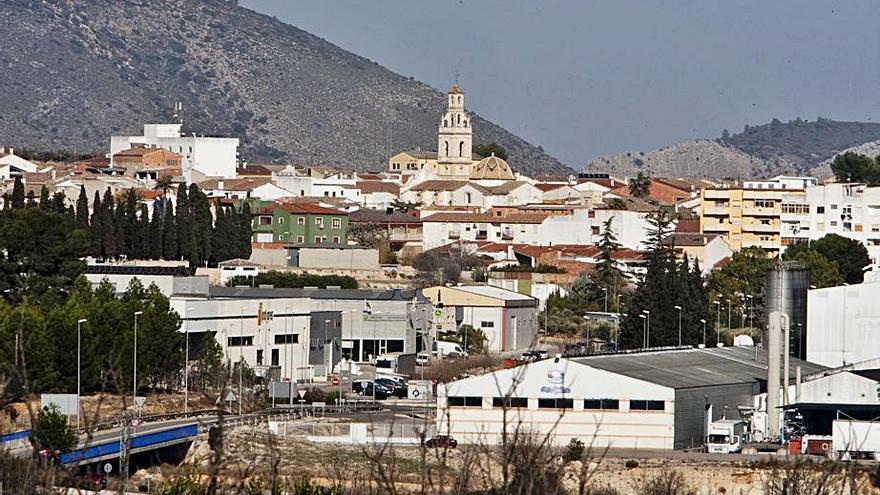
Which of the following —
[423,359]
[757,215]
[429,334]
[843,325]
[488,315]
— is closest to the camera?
[843,325]

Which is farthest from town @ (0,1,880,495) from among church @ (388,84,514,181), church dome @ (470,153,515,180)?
church @ (388,84,514,181)

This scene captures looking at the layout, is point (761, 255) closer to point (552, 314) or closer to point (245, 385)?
point (552, 314)

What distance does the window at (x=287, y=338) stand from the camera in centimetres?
6322

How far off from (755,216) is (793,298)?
115ft

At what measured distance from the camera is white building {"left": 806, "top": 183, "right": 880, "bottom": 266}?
309 ft

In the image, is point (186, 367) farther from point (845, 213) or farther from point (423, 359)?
point (845, 213)

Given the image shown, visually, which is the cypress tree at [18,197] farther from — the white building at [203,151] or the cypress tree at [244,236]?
the white building at [203,151]

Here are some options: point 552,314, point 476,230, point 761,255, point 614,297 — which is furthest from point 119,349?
point 476,230

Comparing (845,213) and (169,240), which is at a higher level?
(845,213)

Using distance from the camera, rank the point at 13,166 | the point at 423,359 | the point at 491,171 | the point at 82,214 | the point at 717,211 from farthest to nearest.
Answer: the point at 491,171 → the point at 13,166 → the point at 717,211 → the point at 82,214 → the point at 423,359

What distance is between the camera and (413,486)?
40031 mm

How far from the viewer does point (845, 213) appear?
94750mm

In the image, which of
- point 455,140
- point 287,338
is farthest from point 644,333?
point 455,140

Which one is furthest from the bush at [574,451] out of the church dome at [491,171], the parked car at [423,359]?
the church dome at [491,171]
